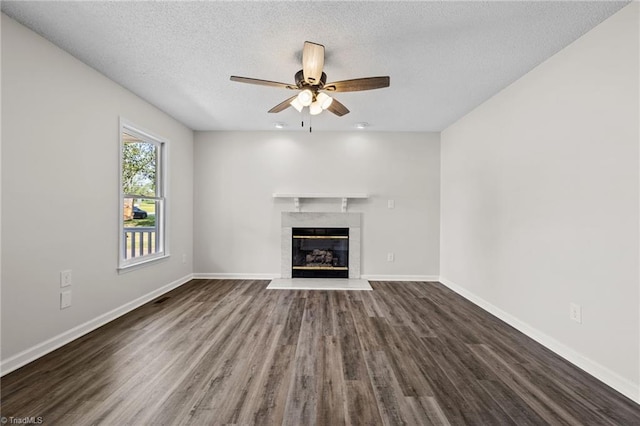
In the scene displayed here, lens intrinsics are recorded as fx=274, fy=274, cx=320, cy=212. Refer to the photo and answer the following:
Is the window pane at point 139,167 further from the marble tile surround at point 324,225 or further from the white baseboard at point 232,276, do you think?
the marble tile surround at point 324,225

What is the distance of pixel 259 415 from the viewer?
147 centimetres

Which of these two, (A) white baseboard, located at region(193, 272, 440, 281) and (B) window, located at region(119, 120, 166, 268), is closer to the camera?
(B) window, located at region(119, 120, 166, 268)

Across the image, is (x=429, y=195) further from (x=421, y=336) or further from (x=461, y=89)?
(x=421, y=336)

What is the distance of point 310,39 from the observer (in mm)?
2064

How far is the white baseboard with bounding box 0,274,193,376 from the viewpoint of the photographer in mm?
1867

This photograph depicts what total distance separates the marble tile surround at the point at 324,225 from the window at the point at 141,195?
1747 millimetres

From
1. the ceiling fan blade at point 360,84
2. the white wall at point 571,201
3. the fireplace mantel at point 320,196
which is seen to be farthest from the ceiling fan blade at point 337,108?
the fireplace mantel at point 320,196

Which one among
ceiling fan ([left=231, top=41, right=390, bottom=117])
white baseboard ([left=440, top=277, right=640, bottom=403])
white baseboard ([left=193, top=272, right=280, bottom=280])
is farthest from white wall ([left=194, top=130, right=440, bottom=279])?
ceiling fan ([left=231, top=41, right=390, bottom=117])

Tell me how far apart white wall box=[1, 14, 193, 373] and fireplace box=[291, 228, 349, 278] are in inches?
91.1

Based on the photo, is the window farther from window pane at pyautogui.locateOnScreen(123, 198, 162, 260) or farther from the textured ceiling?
the textured ceiling

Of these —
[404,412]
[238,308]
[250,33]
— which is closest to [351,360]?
[404,412]

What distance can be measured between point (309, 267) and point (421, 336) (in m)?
2.40

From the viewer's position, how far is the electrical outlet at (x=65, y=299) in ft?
7.29

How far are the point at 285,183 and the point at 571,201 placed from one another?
11.5ft
